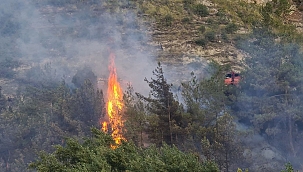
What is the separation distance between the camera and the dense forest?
13.8 metres

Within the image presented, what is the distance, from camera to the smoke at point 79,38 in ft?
84.6

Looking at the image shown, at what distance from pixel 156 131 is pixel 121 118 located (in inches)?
91.7

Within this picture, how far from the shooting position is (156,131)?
53.6ft

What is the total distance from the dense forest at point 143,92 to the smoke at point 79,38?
77 mm

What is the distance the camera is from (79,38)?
95.4 ft

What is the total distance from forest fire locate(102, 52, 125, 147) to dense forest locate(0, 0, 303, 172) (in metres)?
0.24

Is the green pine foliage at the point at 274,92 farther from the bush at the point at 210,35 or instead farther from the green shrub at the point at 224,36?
the green shrub at the point at 224,36

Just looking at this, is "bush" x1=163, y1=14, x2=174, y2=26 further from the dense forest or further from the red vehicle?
the red vehicle

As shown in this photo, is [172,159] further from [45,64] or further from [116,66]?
[45,64]

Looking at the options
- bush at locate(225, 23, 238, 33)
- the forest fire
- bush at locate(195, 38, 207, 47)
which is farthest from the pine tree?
bush at locate(225, 23, 238, 33)

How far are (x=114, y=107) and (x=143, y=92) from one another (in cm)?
322

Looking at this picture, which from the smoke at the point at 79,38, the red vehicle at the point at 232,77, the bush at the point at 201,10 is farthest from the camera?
the bush at the point at 201,10

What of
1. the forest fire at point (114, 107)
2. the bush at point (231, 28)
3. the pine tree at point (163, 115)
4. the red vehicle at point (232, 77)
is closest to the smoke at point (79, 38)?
the forest fire at point (114, 107)

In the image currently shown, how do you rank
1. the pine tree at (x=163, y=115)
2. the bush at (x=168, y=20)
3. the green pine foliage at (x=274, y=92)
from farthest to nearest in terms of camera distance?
the bush at (x=168, y=20), the green pine foliage at (x=274, y=92), the pine tree at (x=163, y=115)
